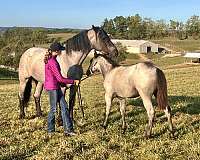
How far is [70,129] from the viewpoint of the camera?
994 centimetres

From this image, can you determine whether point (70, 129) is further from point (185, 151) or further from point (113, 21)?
point (113, 21)

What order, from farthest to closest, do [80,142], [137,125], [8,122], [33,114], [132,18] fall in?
1. [132,18]
2. [33,114]
3. [8,122]
4. [137,125]
5. [80,142]

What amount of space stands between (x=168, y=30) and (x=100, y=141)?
175888mm

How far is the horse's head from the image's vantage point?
1113cm

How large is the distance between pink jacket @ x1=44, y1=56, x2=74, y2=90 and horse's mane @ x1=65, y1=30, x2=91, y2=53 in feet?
4.54

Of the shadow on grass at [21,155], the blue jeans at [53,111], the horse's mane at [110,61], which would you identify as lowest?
the shadow on grass at [21,155]

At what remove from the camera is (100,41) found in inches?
439

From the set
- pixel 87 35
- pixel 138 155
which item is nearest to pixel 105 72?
pixel 87 35

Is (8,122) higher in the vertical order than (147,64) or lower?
lower

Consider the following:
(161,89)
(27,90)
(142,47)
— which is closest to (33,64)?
(27,90)

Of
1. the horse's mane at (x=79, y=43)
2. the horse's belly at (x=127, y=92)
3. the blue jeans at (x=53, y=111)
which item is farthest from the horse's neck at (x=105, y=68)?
the blue jeans at (x=53, y=111)

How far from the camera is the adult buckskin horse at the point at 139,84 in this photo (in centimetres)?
912

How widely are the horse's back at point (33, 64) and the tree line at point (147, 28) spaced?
158539 mm

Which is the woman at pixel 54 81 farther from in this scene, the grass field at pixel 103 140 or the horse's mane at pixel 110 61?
the horse's mane at pixel 110 61
